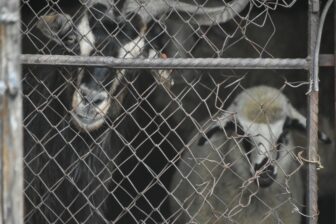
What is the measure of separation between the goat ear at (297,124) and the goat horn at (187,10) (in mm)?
771

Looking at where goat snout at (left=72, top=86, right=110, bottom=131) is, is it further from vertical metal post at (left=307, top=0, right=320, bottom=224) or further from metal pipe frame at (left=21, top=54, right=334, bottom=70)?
vertical metal post at (left=307, top=0, right=320, bottom=224)

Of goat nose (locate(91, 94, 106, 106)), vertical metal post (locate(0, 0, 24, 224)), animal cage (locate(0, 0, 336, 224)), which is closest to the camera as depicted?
vertical metal post (locate(0, 0, 24, 224))

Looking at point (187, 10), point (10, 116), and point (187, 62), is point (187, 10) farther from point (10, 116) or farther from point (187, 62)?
point (10, 116)

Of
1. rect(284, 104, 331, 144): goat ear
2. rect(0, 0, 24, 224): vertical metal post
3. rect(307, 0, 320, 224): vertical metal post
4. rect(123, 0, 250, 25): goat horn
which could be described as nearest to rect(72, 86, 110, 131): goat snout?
rect(123, 0, 250, 25): goat horn

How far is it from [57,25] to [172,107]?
101 cm

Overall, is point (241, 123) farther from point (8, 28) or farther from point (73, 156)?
point (8, 28)

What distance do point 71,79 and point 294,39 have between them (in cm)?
153

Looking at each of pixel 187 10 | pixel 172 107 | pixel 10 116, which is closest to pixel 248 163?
pixel 172 107

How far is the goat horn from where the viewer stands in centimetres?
312

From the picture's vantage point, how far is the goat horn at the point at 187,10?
312cm

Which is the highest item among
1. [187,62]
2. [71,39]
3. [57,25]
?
[57,25]

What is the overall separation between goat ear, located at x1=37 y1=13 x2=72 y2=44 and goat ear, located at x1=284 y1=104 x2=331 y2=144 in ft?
4.20

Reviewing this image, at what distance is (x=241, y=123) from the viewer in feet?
11.8

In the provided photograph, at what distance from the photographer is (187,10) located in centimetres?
326
